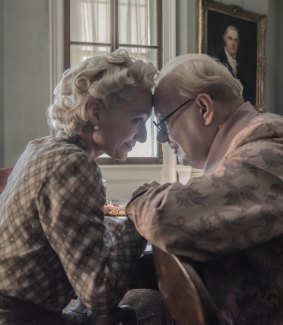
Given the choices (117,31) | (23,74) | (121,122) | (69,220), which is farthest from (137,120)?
(117,31)

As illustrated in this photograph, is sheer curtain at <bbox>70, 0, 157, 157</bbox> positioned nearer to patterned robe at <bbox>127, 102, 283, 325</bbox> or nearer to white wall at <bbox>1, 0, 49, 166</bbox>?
white wall at <bbox>1, 0, 49, 166</bbox>

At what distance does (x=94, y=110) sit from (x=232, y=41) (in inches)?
183

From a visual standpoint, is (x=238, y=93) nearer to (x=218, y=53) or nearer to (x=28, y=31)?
(x=28, y=31)

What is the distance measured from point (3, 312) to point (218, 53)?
475 cm

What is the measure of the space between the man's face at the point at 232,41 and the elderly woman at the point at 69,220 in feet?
14.8

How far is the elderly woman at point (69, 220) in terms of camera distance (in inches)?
38.7

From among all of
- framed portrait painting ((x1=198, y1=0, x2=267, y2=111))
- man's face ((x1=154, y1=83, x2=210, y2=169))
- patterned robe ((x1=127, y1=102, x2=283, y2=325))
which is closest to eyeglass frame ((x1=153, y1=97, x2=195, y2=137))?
man's face ((x1=154, y1=83, x2=210, y2=169))

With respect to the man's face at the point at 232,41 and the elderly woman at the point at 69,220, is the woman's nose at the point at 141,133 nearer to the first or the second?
the elderly woman at the point at 69,220

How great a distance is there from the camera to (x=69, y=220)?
982 mm

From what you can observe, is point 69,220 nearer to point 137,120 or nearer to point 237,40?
point 137,120

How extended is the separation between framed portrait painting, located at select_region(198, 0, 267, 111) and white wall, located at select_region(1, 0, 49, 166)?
1705 mm

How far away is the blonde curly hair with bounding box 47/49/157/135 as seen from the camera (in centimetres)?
116

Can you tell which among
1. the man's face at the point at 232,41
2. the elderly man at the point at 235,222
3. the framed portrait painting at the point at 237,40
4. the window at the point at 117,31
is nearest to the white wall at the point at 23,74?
the window at the point at 117,31

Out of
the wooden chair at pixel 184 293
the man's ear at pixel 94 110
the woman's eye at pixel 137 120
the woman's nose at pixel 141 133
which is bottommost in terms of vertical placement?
the wooden chair at pixel 184 293
